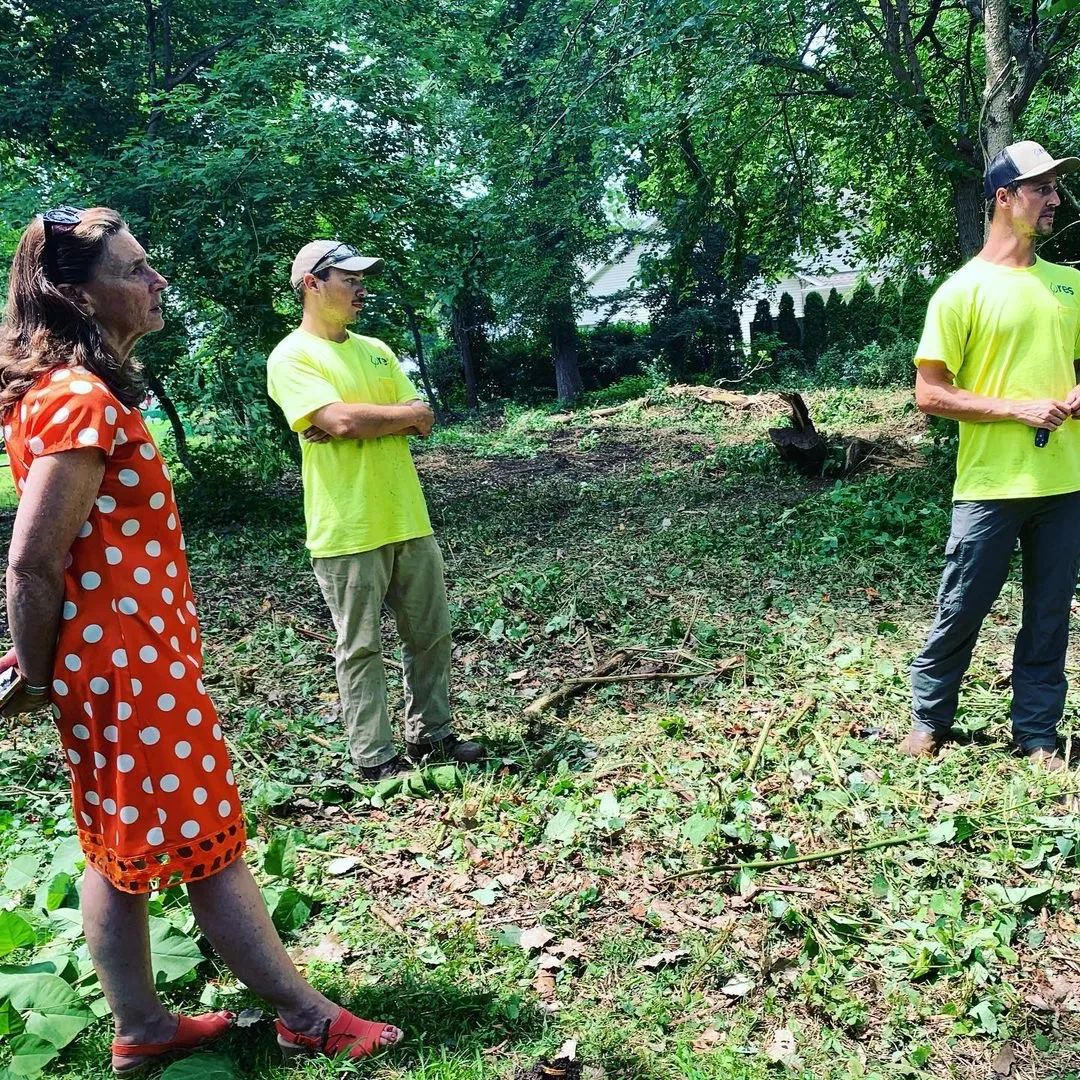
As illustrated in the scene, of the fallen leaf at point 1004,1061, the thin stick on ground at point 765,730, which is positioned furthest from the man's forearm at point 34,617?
the thin stick on ground at point 765,730

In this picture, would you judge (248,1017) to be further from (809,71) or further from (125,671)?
(809,71)

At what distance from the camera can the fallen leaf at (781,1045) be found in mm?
2215

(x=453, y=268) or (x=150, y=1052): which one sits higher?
(x=453, y=268)

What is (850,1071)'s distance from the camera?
7.07 feet

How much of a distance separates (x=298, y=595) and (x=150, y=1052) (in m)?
4.67

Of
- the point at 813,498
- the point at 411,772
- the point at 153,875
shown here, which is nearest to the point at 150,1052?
the point at 153,875

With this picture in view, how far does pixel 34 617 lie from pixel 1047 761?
133 inches

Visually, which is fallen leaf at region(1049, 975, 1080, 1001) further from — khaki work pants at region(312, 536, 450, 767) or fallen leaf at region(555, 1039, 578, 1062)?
khaki work pants at region(312, 536, 450, 767)

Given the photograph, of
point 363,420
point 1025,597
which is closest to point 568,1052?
point 363,420

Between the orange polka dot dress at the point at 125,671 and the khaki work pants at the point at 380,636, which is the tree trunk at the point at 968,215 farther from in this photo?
the orange polka dot dress at the point at 125,671

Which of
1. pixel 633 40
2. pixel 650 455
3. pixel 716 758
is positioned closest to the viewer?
pixel 716 758

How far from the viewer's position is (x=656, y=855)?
3.09 meters

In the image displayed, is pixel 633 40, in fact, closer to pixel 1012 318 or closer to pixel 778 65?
pixel 778 65

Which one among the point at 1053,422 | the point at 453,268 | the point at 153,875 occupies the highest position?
the point at 453,268
